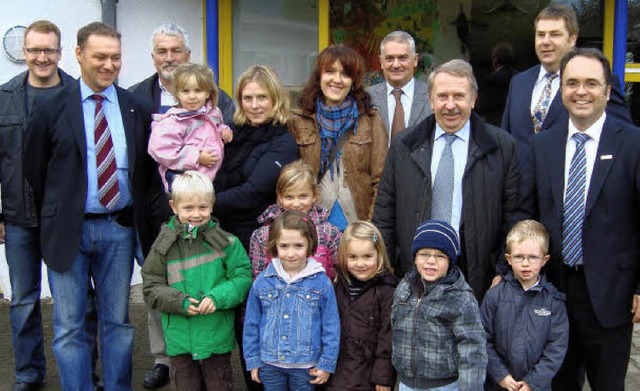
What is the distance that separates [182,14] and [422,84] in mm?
2639

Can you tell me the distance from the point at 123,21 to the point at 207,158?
2.85 metres

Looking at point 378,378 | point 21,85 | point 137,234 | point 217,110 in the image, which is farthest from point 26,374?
point 378,378

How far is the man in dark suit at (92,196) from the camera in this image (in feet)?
12.4

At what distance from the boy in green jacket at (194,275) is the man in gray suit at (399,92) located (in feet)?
4.13

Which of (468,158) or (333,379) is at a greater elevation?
(468,158)

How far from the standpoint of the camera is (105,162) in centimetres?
385

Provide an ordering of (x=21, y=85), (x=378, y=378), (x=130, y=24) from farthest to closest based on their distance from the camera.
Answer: (x=130, y=24)
(x=21, y=85)
(x=378, y=378)

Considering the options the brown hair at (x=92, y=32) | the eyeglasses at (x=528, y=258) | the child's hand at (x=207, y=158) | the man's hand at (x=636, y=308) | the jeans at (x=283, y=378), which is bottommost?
the jeans at (x=283, y=378)

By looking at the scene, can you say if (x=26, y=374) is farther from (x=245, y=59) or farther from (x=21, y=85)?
(x=245, y=59)

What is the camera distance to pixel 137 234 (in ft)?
13.2

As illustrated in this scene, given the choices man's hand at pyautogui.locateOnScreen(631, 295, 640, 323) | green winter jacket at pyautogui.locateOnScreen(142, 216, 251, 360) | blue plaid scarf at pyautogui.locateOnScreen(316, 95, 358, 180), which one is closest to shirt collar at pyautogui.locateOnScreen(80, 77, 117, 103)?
green winter jacket at pyautogui.locateOnScreen(142, 216, 251, 360)

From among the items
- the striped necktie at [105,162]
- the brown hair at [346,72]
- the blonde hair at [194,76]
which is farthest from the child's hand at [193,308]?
the brown hair at [346,72]

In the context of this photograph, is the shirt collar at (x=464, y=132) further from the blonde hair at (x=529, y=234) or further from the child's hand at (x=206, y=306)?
the child's hand at (x=206, y=306)

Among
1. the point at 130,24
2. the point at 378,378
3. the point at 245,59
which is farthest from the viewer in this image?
the point at 245,59
